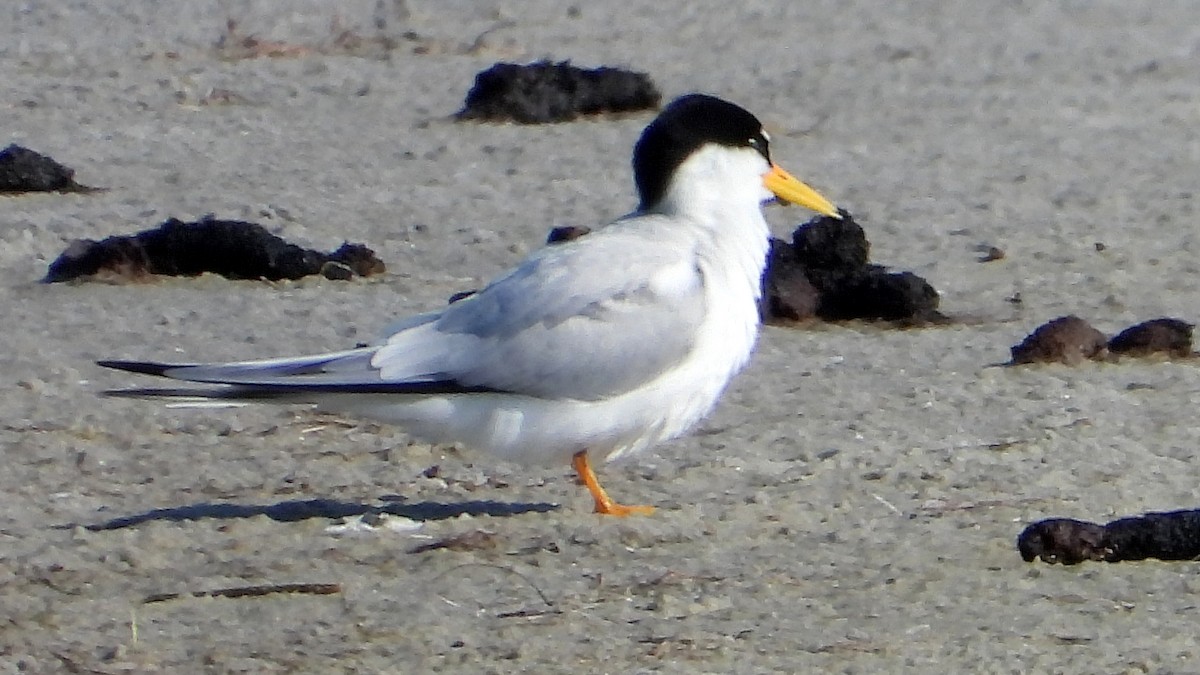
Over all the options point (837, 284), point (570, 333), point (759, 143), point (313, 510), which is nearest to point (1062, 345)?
point (837, 284)

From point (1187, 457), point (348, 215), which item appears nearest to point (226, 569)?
point (1187, 457)

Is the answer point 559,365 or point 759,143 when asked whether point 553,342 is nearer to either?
point 559,365

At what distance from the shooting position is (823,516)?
17.1 feet

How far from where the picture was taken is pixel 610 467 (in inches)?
233

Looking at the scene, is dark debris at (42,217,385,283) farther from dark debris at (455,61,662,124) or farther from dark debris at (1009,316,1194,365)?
dark debris at (455,61,662,124)

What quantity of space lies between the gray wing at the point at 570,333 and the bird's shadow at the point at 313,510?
0.27 meters

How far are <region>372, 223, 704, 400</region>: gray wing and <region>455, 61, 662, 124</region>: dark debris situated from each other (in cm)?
473

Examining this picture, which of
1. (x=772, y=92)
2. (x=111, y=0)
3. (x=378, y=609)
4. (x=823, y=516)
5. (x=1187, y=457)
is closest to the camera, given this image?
(x=378, y=609)

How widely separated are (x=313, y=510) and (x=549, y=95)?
16.7ft

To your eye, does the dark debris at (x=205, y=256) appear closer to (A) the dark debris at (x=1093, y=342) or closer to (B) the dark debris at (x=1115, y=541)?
(A) the dark debris at (x=1093, y=342)

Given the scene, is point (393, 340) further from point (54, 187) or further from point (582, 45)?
point (582, 45)

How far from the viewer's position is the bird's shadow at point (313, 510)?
518 centimetres

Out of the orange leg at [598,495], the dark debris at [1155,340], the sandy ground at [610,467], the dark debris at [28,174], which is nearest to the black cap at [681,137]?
the sandy ground at [610,467]

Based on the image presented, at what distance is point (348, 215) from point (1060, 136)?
3.25 metres
